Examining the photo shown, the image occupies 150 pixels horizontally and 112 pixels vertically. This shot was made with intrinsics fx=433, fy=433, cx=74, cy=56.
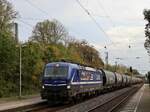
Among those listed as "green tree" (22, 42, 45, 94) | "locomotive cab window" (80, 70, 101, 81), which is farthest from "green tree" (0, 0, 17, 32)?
"locomotive cab window" (80, 70, 101, 81)

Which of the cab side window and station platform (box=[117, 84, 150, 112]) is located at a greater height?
the cab side window

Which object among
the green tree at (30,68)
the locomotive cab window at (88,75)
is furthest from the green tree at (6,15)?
the locomotive cab window at (88,75)

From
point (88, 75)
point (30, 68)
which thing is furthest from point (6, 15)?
point (88, 75)

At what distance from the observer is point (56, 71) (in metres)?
31.7

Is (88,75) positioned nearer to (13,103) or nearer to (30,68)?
(13,103)

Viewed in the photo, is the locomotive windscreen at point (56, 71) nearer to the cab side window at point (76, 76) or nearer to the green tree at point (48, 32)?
the cab side window at point (76, 76)

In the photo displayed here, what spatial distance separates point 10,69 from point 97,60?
68.7 metres

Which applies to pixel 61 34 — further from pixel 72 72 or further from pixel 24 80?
pixel 72 72

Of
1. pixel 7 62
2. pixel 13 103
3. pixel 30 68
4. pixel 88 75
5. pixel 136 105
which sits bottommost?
pixel 136 105

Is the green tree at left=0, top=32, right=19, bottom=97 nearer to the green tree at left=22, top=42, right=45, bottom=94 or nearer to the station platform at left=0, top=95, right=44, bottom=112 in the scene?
the green tree at left=22, top=42, right=45, bottom=94

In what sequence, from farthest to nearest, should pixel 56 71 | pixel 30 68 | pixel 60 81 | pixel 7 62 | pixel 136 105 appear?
pixel 30 68 → pixel 7 62 → pixel 136 105 → pixel 56 71 → pixel 60 81

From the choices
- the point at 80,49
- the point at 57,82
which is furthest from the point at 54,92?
the point at 80,49

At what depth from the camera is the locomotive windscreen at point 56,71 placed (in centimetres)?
3150

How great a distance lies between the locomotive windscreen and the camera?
3150 cm
